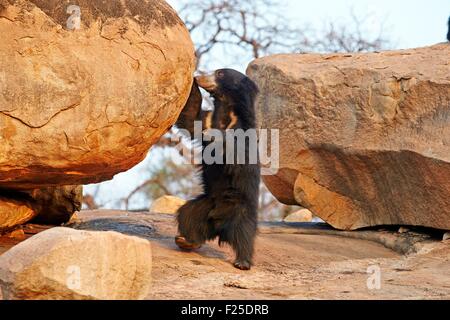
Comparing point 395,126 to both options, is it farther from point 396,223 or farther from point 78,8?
point 78,8

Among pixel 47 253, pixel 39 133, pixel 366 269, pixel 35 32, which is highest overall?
pixel 35 32

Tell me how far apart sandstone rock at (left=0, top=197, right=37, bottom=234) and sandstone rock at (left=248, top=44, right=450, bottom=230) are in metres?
2.47

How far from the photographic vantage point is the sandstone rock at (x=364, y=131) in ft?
20.0

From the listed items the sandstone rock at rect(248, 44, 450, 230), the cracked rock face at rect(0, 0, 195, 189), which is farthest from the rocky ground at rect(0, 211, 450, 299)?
the cracked rock face at rect(0, 0, 195, 189)

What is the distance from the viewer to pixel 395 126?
6266mm

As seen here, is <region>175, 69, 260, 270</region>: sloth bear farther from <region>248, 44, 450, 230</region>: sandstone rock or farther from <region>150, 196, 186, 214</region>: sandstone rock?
<region>150, 196, 186, 214</region>: sandstone rock

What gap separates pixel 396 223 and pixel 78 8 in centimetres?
350

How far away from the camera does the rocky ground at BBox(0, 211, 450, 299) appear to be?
4285mm

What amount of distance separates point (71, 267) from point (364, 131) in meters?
3.77

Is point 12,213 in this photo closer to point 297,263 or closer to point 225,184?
point 225,184

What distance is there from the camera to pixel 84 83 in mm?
4344

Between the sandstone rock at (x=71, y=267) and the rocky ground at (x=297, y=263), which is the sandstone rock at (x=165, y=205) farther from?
the sandstone rock at (x=71, y=267)
